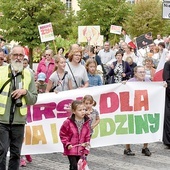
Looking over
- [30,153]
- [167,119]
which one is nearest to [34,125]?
[30,153]

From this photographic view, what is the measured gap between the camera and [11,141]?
6469mm

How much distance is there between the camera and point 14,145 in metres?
6.46

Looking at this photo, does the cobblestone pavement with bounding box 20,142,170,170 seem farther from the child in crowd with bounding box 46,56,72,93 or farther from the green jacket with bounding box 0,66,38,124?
the green jacket with bounding box 0,66,38,124

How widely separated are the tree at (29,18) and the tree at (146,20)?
23996mm

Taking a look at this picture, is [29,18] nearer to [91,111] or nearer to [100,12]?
[100,12]

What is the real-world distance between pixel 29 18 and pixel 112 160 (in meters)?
21.0

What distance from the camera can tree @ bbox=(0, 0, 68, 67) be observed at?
2817 centimetres

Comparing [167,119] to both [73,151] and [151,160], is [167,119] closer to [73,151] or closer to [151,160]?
[151,160]

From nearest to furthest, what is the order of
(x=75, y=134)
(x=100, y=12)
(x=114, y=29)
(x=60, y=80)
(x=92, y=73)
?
(x=75, y=134) → (x=60, y=80) → (x=92, y=73) → (x=114, y=29) → (x=100, y=12)

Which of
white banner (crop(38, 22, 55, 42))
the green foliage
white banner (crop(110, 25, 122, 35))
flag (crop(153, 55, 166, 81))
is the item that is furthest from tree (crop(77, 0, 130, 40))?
flag (crop(153, 55, 166, 81))

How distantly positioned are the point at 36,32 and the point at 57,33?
6.82 feet

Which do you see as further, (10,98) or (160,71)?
(160,71)

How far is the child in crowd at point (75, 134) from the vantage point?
6641mm

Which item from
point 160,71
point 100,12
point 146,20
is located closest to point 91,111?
point 160,71
